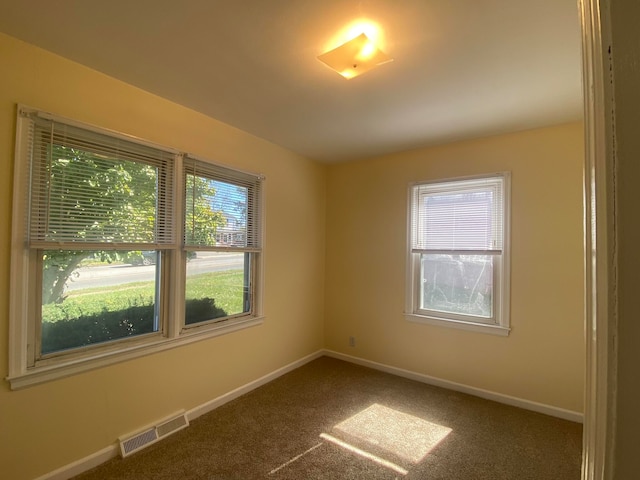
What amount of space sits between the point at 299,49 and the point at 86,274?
1.95 m

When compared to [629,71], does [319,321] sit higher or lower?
lower

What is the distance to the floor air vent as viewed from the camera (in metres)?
2.09

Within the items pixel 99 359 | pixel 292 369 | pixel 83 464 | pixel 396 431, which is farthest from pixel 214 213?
pixel 396 431

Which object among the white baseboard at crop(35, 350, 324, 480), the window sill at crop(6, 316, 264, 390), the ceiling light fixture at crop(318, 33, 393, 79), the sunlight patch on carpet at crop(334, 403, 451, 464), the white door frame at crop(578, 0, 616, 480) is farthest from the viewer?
the sunlight patch on carpet at crop(334, 403, 451, 464)

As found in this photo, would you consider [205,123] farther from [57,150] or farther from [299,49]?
[299,49]

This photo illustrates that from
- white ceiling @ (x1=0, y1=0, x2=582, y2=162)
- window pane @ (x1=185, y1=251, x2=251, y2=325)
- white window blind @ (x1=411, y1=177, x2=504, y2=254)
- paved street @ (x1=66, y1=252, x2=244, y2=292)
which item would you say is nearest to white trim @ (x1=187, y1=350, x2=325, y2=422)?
window pane @ (x1=185, y1=251, x2=251, y2=325)

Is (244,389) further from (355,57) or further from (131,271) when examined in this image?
(355,57)

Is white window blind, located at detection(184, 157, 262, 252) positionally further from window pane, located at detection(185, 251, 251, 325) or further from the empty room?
window pane, located at detection(185, 251, 251, 325)

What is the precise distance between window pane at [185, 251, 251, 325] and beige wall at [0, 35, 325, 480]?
9.5 inches

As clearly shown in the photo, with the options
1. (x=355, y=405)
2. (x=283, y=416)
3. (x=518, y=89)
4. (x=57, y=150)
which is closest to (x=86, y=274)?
(x=57, y=150)

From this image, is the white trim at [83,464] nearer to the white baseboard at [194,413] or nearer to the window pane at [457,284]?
the white baseboard at [194,413]

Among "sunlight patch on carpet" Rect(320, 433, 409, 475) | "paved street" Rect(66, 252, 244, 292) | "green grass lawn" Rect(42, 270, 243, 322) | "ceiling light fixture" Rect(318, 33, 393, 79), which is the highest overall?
"ceiling light fixture" Rect(318, 33, 393, 79)

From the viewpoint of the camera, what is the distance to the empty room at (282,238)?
1.68m

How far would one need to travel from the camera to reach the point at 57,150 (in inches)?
72.9
